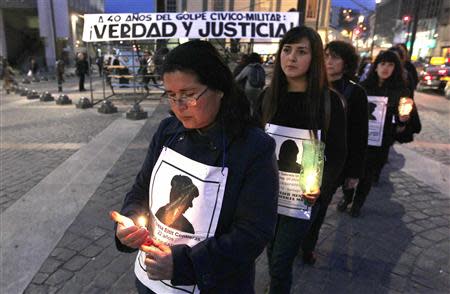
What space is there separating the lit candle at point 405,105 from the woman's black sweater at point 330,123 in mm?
2211

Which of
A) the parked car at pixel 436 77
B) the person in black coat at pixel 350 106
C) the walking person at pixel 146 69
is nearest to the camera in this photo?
the person in black coat at pixel 350 106

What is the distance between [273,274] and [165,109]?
10.0 metres

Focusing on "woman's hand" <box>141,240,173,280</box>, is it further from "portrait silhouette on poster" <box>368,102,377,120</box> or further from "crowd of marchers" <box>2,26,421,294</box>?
"portrait silhouette on poster" <box>368,102,377,120</box>

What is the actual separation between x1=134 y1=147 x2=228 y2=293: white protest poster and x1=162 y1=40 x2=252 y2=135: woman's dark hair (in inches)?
8.5

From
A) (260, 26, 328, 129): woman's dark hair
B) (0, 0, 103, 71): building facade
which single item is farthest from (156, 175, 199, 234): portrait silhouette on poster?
(0, 0, 103, 71): building facade

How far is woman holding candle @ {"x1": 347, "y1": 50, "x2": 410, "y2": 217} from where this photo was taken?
4.24 m

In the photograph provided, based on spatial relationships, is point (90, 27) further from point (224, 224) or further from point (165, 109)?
point (224, 224)

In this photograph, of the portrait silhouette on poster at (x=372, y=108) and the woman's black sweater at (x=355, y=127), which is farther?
the portrait silhouette on poster at (x=372, y=108)

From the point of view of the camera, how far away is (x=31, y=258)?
3410mm

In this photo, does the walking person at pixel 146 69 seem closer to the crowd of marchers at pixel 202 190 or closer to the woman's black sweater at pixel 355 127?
the woman's black sweater at pixel 355 127

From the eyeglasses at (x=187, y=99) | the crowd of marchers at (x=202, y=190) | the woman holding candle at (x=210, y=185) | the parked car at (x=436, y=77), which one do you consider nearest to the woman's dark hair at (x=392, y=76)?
Answer: the crowd of marchers at (x=202, y=190)

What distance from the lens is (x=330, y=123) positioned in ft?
7.83

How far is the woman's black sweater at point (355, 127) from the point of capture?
9.52 feet

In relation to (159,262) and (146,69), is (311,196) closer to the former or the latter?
(159,262)
